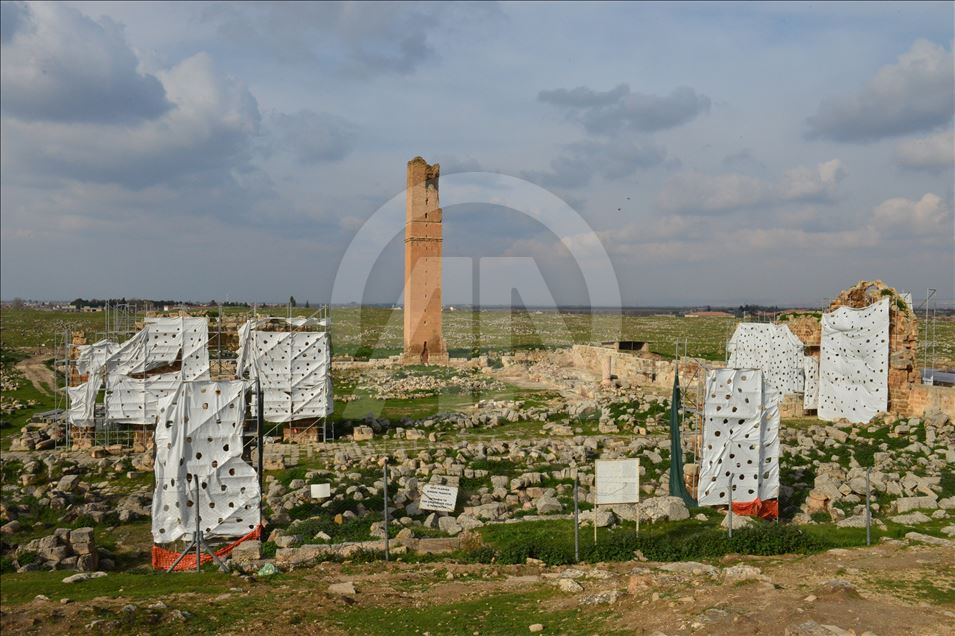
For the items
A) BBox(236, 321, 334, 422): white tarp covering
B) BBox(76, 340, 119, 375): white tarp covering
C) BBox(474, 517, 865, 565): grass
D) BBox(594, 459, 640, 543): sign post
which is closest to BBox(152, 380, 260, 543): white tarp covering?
BBox(474, 517, 865, 565): grass

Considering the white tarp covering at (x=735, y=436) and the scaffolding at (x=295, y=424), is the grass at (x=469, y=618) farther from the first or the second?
the scaffolding at (x=295, y=424)

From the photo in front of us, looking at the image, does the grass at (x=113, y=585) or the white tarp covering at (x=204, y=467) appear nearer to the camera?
the grass at (x=113, y=585)

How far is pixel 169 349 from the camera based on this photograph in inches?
877

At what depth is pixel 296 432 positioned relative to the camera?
874 inches

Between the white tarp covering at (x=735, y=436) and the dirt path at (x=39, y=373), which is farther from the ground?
the white tarp covering at (x=735, y=436)

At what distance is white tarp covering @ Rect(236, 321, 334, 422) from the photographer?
21.8m

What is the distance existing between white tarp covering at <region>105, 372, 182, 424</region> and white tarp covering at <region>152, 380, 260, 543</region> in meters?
11.8

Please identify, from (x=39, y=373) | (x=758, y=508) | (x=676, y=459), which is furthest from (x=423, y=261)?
(x=758, y=508)

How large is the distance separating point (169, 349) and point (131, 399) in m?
1.98

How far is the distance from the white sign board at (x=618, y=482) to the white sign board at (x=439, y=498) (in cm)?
323

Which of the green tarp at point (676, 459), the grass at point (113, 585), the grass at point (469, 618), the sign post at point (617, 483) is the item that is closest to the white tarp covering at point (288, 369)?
the grass at point (113, 585)

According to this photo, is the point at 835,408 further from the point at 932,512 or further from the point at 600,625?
the point at 600,625

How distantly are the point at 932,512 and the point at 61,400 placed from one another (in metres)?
33.9

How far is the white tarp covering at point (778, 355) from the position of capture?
2494 cm
